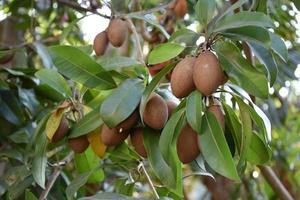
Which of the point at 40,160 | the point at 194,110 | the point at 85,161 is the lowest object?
the point at 85,161

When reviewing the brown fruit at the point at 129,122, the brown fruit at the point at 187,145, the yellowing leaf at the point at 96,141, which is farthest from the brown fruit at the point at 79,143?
the brown fruit at the point at 187,145

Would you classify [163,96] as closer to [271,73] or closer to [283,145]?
[271,73]

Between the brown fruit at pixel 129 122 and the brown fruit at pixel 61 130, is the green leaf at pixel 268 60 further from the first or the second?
the brown fruit at pixel 61 130

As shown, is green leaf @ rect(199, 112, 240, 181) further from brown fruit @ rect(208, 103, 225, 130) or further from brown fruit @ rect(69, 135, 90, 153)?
brown fruit @ rect(69, 135, 90, 153)

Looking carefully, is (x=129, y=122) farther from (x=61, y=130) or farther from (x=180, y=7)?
(x=180, y=7)

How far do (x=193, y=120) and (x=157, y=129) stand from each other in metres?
0.11

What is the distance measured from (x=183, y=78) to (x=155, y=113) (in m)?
0.09

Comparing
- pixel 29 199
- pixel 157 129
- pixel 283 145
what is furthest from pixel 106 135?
pixel 283 145

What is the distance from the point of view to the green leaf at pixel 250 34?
0.64 metres

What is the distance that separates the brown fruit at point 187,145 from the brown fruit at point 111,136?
12 cm

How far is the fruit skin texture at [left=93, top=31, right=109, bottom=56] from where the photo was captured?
0.93 m

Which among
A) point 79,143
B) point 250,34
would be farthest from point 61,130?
point 250,34

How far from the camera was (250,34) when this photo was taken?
2.13 feet

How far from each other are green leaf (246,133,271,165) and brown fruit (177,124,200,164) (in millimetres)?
113
